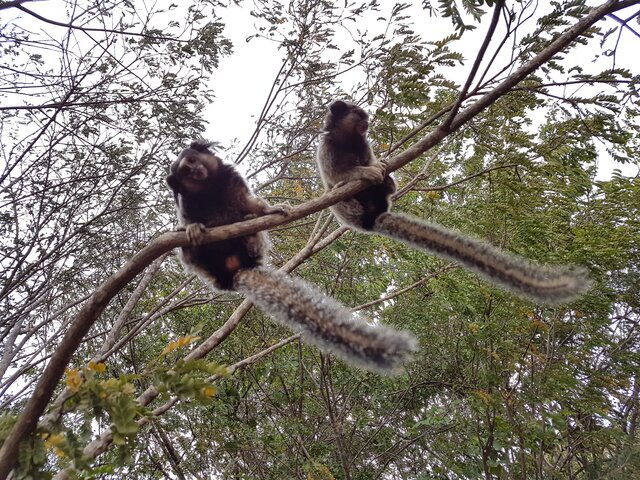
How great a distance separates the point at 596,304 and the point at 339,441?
4.56m

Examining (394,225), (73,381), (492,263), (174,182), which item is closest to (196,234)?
(174,182)

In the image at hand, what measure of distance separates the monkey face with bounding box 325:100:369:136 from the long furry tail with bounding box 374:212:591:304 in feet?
3.90

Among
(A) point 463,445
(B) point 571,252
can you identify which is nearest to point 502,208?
(B) point 571,252

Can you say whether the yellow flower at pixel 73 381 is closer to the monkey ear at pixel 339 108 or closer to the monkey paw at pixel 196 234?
the monkey paw at pixel 196 234

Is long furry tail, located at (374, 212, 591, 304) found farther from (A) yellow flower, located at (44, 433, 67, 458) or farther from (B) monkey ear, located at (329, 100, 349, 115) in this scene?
(A) yellow flower, located at (44, 433, 67, 458)

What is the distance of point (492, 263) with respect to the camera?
12.1 ft

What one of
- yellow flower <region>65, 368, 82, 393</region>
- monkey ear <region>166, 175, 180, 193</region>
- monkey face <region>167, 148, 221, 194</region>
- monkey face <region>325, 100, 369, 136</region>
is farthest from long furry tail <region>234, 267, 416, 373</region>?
monkey face <region>325, 100, 369, 136</region>

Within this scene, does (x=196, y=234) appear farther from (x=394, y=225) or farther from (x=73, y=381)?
(x=394, y=225)

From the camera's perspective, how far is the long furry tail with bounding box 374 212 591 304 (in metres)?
3.13

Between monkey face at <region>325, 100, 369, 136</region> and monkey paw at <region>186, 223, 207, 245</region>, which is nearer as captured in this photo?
monkey paw at <region>186, 223, 207, 245</region>

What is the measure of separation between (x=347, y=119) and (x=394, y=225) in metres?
1.56

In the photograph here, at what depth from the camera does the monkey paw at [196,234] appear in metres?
3.62

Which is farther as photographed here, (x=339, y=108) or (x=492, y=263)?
(x=339, y=108)

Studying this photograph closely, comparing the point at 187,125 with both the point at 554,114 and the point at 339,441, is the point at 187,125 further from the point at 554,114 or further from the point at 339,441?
the point at 554,114
